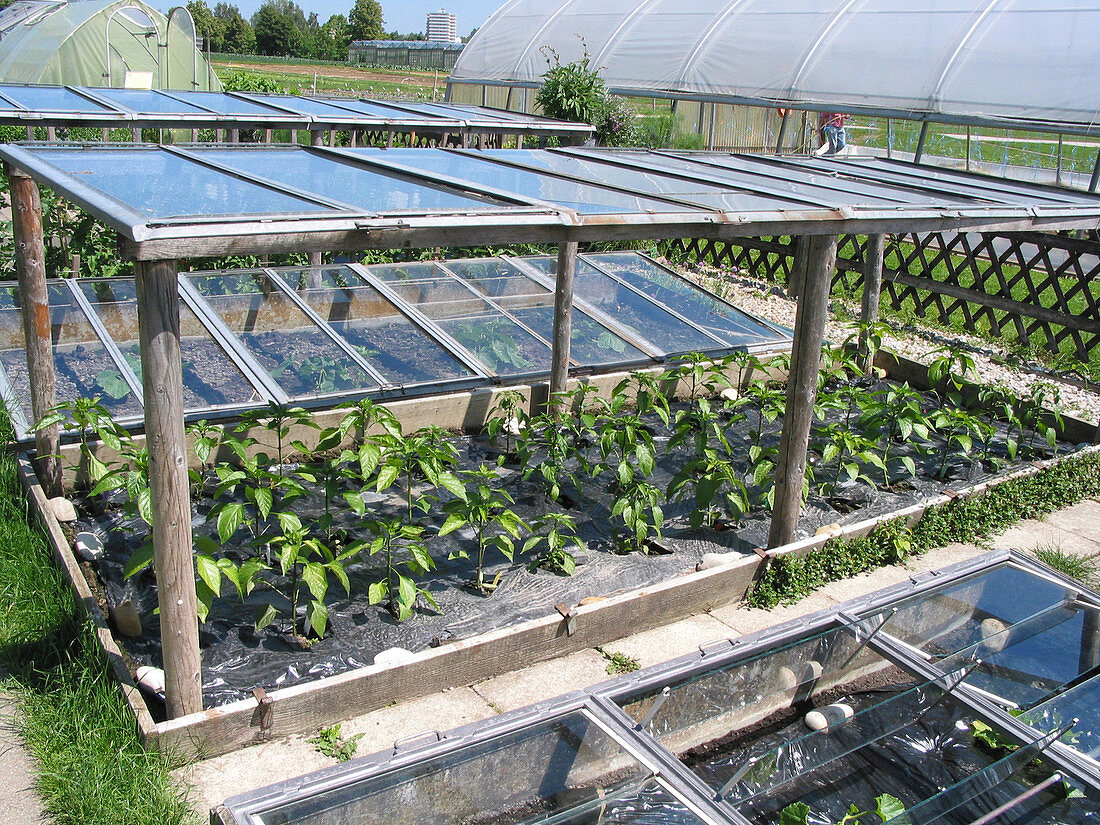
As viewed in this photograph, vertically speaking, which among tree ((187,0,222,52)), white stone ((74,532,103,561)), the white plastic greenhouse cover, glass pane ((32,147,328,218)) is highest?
tree ((187,0,222,52))

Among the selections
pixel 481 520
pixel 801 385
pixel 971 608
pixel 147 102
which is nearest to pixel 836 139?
pixel 147 102

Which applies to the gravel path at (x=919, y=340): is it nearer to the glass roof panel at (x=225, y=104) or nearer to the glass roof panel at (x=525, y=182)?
the glass roof panel at (x=525, y=182)

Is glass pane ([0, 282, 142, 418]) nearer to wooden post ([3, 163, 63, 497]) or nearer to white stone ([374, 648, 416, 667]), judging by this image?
wooden post ([3, 163, 63, 497])

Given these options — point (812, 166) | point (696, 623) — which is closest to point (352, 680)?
point (696, 623)

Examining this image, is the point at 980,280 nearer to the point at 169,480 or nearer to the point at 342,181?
the point at 342,181

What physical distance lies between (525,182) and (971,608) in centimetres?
269

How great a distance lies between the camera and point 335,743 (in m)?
3.21

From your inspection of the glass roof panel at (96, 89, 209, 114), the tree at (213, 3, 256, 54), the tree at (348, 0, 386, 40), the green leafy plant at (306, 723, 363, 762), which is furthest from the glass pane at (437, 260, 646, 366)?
the tree at (348, 0, 386, 40)

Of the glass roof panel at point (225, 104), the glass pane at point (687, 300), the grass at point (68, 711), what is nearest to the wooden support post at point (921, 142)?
the glass pane at point (687, 300)

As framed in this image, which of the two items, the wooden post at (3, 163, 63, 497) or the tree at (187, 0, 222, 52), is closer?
the wooden post at (3, 163, 63, 497)

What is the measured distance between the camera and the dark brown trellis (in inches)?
343

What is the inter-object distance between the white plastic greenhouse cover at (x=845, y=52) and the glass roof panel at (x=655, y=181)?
17.8 feet

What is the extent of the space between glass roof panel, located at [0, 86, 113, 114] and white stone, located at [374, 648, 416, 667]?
5.40m

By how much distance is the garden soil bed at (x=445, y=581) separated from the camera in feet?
11.7
